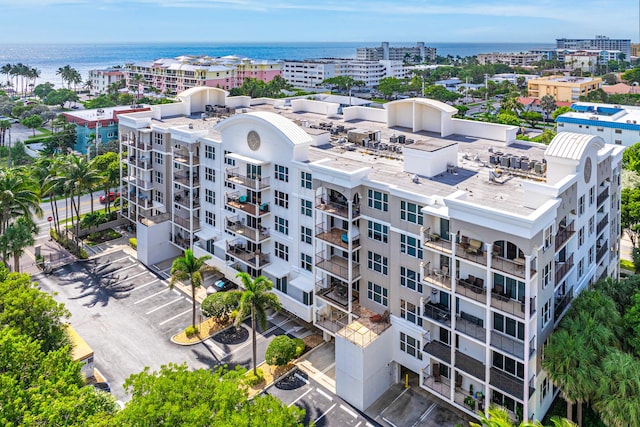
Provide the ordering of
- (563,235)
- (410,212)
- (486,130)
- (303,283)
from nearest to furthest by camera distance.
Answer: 1. (563,235)
2. (410,212)
3. (303,283)
4. (486,130)

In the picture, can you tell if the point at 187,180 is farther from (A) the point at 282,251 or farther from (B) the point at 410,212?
(B) the point at 410,212

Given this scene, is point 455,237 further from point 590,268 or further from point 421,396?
point 590,268

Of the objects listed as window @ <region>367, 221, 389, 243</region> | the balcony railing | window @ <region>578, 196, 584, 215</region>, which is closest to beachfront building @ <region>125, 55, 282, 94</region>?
the balcony railing

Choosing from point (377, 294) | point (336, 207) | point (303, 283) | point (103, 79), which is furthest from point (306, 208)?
point (103, 79)

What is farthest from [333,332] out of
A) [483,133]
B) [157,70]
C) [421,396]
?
[157,70]

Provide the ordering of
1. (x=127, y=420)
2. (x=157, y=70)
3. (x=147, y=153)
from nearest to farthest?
(x=127, y=420), (x=147, y=153), (x=157, y=70)

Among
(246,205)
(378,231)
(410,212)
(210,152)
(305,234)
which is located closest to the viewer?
(410,212)
